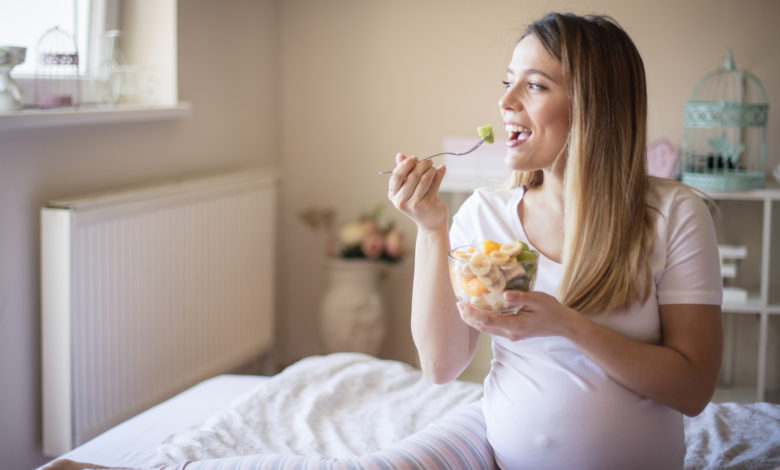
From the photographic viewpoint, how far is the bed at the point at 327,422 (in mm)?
1501

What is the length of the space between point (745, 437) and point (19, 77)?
203 cm

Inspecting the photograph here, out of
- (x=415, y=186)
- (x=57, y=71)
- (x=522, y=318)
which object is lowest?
(x=522, y=318)

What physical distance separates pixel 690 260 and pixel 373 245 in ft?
6.27

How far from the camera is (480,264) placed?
1.04 meters

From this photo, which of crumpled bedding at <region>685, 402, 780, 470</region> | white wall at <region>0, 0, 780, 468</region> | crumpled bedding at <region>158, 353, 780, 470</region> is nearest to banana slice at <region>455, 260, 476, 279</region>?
crumpled bedding at <region>158, 353, 780, 470</region>

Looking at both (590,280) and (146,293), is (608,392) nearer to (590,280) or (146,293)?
(590,280)

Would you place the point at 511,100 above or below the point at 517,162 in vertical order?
above

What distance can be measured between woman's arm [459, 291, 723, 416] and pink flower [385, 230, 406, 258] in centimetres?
185

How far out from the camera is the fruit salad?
104 cm

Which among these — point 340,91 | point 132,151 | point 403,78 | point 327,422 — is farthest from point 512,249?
point 340,91

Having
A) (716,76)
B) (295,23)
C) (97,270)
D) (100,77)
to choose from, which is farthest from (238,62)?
(716,76)

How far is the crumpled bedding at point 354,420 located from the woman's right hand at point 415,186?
536 mm

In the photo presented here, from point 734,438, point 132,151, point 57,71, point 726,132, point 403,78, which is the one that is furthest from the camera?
point 403,78

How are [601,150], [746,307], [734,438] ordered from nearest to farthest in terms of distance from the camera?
[601,150]
[734,438]
[746,307]
